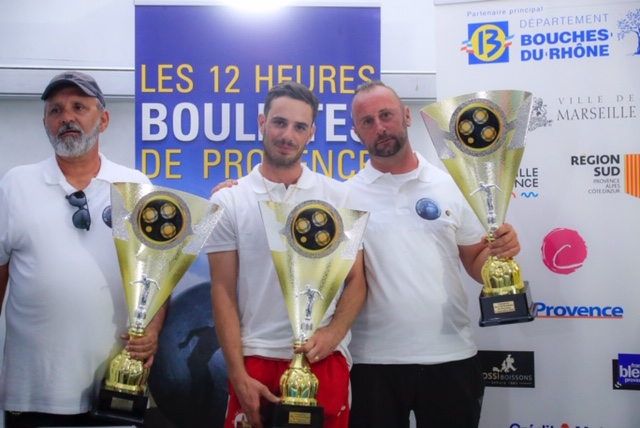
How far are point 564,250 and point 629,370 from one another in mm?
552

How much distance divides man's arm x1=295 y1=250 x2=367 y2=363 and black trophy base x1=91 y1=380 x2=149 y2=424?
550 millimetres

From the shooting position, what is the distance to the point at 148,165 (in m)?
3.01

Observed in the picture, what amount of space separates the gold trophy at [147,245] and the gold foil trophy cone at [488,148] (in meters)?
0.90

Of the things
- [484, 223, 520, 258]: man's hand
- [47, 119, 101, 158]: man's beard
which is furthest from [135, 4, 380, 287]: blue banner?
[484, 223, 520, 258]: man's hand

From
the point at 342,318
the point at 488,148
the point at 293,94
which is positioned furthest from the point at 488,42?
the point at 342,318

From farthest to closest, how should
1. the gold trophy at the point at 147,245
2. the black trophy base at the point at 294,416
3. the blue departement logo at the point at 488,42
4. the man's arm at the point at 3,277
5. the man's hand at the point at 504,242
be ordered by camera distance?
the blue departement logo at the point at 488,42 → the man's arm at the point at 3,277 → the man's hand at the point at 504,242 → the gold trophy at the point at 147,245 → the black trophy base at the point at 294,416

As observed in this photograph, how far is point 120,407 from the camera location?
2283 mm

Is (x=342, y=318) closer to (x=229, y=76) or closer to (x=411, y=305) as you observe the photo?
(x=411, y=305)

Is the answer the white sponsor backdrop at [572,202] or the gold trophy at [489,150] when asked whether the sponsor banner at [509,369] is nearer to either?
the white sponsor backdrop at [572,202]

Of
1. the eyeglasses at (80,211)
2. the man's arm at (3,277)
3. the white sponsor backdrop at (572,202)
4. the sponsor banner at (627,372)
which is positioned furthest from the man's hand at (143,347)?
the sponsor banner at (627,372)

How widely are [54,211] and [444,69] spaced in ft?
5.58

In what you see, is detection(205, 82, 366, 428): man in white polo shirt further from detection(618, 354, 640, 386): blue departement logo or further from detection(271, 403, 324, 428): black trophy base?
detection(618, 354, 640, 386): blue departement logo

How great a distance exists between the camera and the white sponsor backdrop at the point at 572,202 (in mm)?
2883

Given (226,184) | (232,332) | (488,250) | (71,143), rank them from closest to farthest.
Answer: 1. (232,332)
2. (71,143)
3. (488,250)
4. (226,184)
